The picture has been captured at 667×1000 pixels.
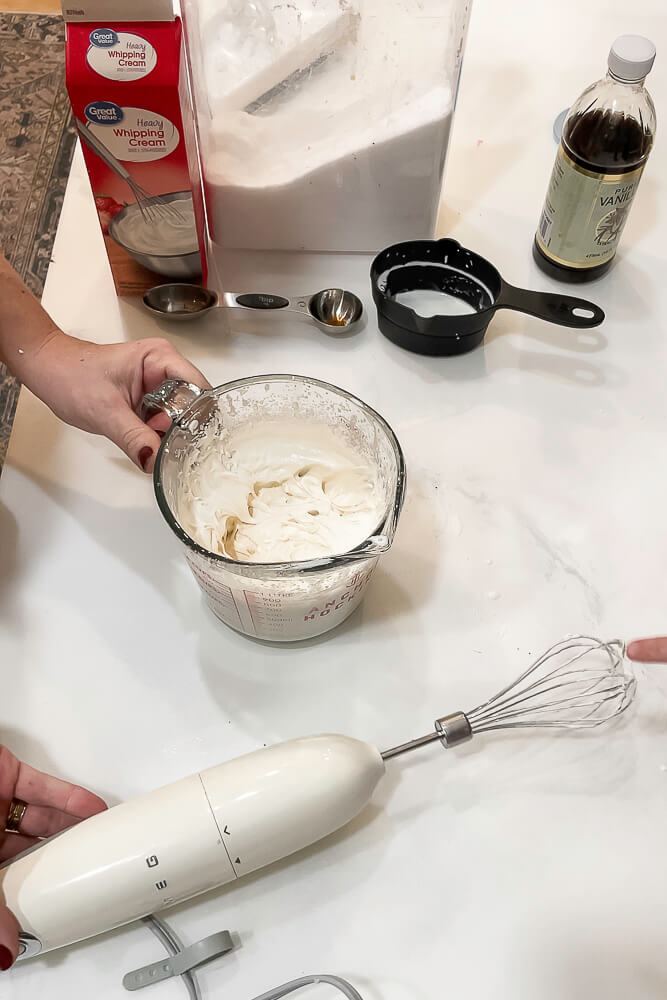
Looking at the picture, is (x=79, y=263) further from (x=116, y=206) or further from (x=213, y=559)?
(x=213, y=559)

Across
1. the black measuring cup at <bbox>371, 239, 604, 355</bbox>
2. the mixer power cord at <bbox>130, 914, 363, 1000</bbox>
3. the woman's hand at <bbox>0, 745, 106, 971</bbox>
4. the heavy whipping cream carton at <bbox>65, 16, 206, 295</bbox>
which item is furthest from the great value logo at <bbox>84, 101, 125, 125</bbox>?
the mixer power cord at <bbox>130, 914, 363, 1000</bbox>

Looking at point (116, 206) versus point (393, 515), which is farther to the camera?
point (116, 206)

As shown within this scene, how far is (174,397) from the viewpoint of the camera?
54 cm

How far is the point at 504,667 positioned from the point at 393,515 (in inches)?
6.3

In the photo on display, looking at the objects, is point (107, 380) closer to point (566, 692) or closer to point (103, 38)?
point (103, 38)

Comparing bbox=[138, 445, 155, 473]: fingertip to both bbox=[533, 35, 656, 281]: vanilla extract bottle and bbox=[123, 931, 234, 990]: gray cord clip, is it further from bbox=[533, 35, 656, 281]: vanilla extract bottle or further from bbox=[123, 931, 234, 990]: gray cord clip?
bbox=[533, 35, 656, 281]: vanilla extract bottle

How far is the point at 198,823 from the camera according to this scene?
437 millimetres

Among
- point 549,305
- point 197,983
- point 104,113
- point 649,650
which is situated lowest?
point 197,983

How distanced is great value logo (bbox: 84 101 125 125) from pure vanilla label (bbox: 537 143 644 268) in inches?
14.2

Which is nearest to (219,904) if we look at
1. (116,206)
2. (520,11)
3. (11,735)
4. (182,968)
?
(182,968)

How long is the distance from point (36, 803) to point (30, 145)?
1.02 meters

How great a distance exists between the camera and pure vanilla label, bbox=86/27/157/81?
0.57 m

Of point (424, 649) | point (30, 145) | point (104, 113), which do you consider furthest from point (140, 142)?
point (30, 145)

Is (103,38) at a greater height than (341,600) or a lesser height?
greater
